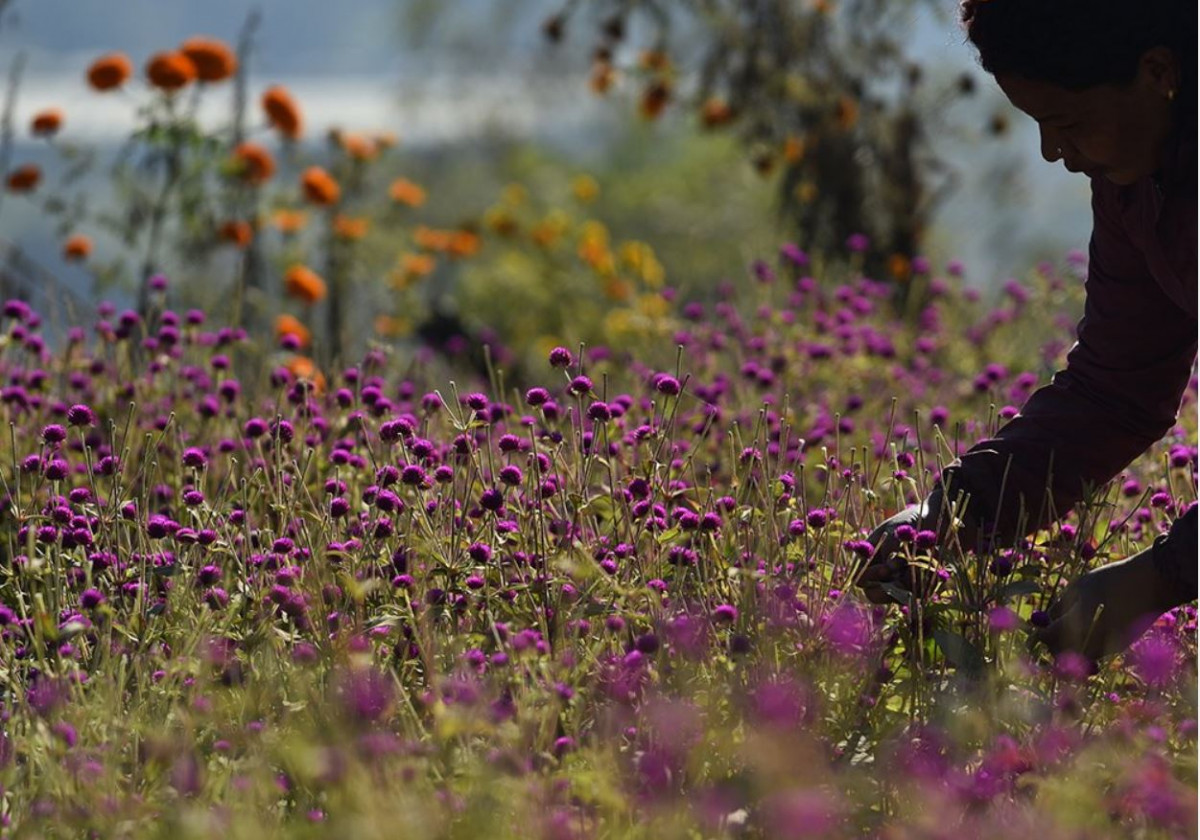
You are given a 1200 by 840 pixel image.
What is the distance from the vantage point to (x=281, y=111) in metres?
7.02

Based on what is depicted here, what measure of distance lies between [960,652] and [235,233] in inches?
199

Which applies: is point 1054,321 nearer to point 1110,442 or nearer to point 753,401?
point 753,401

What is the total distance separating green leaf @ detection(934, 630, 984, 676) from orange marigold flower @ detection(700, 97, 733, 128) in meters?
5.66

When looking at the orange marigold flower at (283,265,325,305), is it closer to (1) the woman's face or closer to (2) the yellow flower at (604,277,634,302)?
(2) the yellow flower at (604,277,634,302)

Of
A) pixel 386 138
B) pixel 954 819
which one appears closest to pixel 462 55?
pixel 386 138

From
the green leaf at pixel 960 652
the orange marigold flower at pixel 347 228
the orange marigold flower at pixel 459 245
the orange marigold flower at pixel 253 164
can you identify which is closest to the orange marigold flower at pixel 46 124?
the orange marigold flower at pixel 253 164

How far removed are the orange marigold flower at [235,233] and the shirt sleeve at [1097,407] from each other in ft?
15.4

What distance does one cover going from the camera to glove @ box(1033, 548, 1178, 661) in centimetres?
238

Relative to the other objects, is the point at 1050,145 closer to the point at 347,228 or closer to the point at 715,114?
the point at 715,114

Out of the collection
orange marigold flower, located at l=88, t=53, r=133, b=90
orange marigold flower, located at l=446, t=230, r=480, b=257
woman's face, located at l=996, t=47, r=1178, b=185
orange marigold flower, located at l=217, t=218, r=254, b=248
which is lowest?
orange marigold flower, located at l=446, t=230, r=480, b=257

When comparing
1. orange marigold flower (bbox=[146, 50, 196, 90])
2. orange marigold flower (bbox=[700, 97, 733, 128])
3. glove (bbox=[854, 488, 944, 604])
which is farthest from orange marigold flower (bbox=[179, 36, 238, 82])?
glove (bbox=[854, 488, 944, 604])

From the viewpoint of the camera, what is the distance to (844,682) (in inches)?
97.0

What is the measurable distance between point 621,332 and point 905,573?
14.1 ft

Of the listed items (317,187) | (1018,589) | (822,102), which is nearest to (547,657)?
(1018,589)
